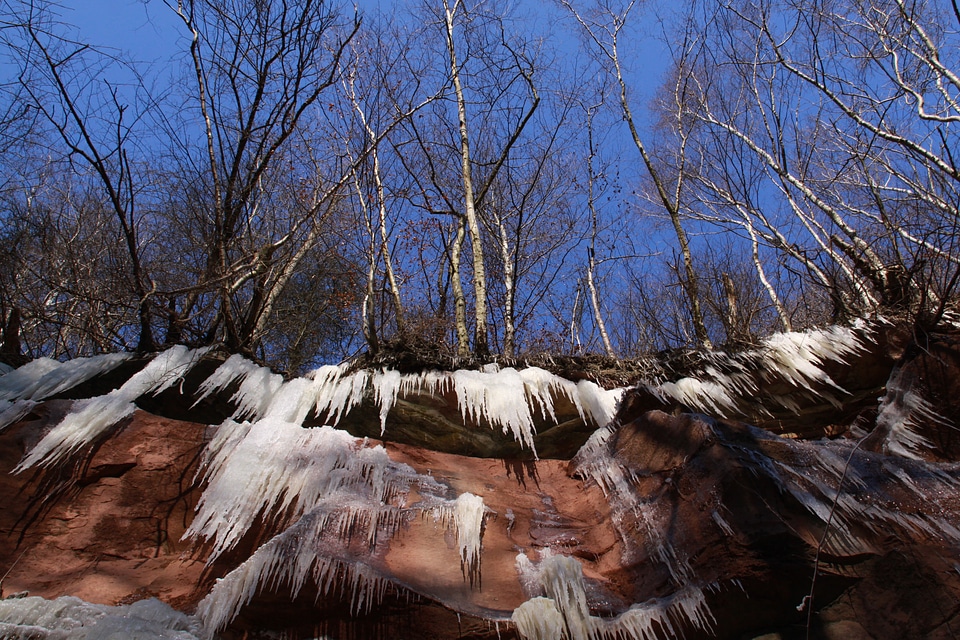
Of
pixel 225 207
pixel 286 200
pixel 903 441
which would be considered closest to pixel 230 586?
pixel 225 207

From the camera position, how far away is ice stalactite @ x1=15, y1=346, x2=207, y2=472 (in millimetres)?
3824

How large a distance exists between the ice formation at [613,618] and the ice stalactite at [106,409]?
3.31 metres

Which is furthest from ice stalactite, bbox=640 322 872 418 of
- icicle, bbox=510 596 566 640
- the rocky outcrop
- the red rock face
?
the red rock face

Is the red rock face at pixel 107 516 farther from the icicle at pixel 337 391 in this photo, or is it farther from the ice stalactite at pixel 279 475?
the icicle at pixel 337 391

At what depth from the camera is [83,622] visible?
2.66m

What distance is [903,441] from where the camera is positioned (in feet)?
13.7

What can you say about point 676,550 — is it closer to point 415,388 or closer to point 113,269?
point 415,388

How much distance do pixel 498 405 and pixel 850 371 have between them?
10.5 feet

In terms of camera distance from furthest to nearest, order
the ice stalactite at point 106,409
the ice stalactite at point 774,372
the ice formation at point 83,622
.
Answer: the ice stalactite at point 774,372, the ice stalactite at point 106,409, the ice formation at point 83,622

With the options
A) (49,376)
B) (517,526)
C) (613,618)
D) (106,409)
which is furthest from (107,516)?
(613,618)

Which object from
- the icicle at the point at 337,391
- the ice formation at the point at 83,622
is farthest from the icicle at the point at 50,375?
the ice formation at the point at 83,622

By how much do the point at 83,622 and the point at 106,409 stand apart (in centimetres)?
190

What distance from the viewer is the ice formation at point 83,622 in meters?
2.52

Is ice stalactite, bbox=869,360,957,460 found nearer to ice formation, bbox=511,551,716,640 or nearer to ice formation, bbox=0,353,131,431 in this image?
ice formation, bbox=511,551,716,640
